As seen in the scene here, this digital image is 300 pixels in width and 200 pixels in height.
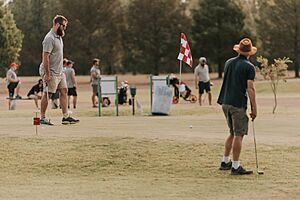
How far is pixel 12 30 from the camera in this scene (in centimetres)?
6675

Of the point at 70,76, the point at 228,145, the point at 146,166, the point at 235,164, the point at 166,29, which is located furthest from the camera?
the point at 166,29

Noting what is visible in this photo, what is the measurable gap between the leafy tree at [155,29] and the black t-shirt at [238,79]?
66.8m

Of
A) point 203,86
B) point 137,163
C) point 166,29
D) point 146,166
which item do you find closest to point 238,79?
point 146,166

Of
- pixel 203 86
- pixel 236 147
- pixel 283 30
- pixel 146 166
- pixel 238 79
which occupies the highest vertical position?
pixel 283 30

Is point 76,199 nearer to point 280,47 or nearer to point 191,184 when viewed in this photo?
point 191,184

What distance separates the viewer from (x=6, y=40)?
65688mm

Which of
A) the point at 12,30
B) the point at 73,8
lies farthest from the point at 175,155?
the point at 73,8

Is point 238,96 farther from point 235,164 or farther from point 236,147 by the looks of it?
point 235,164

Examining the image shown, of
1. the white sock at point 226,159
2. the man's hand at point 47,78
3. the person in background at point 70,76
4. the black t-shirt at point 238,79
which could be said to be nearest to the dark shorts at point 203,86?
the person in background at point 70,76

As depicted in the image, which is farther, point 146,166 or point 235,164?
point 146,166

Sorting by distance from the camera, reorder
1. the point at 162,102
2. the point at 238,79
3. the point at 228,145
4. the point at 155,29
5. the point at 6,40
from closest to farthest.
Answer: the point at 238,79
the point at 228,145
the point at 162,102
the point at 6,40
the point at 155,29

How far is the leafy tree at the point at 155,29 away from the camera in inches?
3086

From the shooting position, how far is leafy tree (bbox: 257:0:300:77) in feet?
242

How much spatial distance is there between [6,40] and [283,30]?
30.0 m
